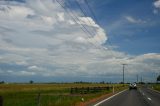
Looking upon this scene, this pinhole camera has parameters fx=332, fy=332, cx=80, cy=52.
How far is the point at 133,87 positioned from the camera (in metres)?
83.1

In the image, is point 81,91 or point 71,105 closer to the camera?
point 71,105

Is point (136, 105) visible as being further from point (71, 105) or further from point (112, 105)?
point (71, 105)

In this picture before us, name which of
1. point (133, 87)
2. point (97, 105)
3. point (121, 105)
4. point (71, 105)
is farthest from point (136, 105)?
point (133, 87)

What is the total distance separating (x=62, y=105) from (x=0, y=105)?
9542 mm

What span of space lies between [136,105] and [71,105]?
4905mm

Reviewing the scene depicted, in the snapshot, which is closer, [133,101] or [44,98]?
[133,101]

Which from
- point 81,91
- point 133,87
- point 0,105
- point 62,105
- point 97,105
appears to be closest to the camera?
point 0,105

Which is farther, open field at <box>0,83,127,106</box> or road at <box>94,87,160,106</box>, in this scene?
road at <box>94,87,160,106</box>

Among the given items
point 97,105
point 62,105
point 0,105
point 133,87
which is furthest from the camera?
point 133,87

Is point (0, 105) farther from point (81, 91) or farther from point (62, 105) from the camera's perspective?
point (81, 91)

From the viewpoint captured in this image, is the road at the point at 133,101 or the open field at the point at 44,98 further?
the road at the point at 133,101

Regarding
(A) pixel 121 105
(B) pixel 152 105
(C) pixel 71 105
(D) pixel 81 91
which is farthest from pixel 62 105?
(D) pixel 81 91

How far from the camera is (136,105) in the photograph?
24.6 metres

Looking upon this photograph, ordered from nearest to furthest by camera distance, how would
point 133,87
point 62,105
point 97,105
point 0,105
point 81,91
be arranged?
point 0,105
point 62,105
point 97,105
point 81,91
point 133,87
